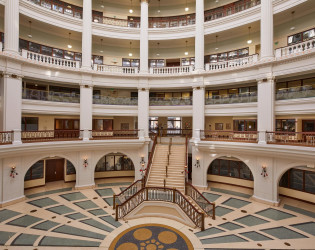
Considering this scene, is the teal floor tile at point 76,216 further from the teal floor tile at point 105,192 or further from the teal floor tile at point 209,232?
the teal floor tile at point 209,232

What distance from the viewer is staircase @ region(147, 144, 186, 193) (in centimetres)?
1338

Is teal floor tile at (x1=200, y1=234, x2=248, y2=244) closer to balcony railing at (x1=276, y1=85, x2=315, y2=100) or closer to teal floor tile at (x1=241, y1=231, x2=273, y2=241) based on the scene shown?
teal floor tile at (x1=241, y1=231, x2=273, y2=241)

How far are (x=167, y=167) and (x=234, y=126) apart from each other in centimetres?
806

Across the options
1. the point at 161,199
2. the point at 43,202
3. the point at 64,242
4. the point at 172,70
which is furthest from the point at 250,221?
the point at 43,202

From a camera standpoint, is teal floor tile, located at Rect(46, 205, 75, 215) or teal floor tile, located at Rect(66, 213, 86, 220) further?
teal floor tile, located at Rect(46, 205, 75, 215)

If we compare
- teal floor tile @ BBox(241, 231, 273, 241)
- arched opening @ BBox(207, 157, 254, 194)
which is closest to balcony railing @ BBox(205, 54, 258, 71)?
arched opening @ BBox(207, 157, 254, 194)

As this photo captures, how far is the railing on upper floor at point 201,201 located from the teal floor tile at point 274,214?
10.4 feet

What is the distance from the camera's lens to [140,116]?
16.7 metres

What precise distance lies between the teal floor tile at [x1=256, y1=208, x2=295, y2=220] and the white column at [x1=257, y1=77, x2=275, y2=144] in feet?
14.3

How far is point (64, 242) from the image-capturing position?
821 centimetres

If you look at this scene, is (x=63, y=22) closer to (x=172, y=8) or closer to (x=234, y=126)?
(x=172, y=8)

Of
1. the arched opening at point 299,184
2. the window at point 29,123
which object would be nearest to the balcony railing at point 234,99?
the arched opening at point 299,184

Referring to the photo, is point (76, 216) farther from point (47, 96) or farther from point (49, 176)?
point (47, 96)

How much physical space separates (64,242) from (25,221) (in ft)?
11.4
